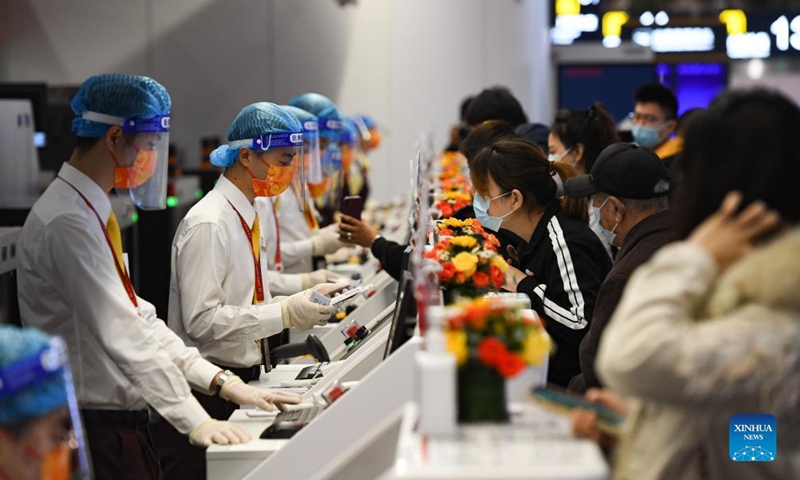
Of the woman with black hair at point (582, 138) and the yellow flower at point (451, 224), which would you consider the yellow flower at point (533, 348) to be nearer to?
the yellow flower at point (451, 224)

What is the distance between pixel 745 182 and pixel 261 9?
8.18 metres

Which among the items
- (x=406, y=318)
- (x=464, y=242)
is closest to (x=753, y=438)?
(x=406, y=318)

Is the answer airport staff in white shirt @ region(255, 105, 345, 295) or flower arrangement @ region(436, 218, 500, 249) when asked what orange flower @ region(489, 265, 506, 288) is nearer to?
flower arrangement @ region(436, 218, 500, 249)

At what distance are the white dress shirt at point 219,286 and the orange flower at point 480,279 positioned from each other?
101 centimetres

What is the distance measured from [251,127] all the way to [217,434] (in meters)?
1.33

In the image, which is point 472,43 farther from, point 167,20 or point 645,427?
point 645,427

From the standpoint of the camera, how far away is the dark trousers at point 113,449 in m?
3.04

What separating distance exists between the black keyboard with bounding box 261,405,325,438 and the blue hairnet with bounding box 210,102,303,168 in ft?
3.74

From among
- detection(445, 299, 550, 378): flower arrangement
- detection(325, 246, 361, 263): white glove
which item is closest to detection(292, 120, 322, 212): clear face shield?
detection(325, 246, 361, 263): white glove

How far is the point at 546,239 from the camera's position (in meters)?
3.94

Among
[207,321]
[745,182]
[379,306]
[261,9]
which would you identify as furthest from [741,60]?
[745,182]

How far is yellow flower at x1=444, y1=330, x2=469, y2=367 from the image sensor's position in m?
2.06

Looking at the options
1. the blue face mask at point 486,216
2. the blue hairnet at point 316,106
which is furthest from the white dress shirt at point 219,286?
the blue hairnet at point 316,106

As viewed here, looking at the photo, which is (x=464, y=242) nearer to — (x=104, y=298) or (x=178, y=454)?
(x=104, y=298)
